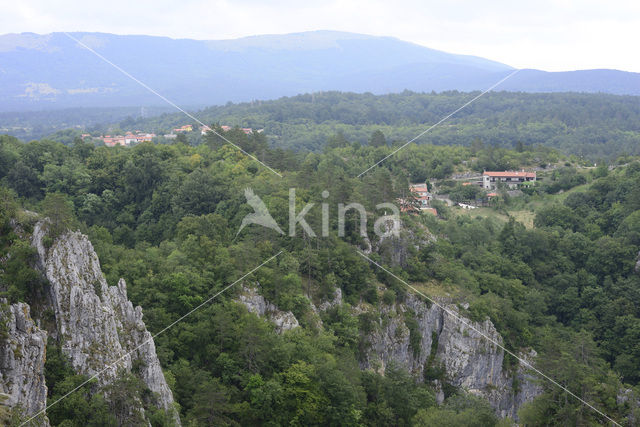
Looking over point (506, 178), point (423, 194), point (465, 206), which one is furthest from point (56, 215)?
point (506, 178)

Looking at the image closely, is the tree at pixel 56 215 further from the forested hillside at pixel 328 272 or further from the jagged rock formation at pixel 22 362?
the jagged rock formation at pixel 22 362

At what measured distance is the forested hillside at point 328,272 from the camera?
22.0 meters

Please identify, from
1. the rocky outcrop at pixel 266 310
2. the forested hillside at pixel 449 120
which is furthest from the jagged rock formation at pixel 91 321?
the forested hillside at pixel 449 120

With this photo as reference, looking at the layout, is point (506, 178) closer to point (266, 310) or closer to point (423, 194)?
point (423, 194)

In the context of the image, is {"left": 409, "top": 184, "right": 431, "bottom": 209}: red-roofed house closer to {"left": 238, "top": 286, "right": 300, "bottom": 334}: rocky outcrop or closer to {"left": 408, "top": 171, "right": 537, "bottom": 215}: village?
{"left": 408, "top": 171, "right": 537, "bottom": 215}: village

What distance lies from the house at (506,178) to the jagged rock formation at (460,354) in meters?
34.9

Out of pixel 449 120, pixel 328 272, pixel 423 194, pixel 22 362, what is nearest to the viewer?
pixel 22 362

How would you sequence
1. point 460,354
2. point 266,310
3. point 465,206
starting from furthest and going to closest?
point 465,206
point 460,354
point 266,310

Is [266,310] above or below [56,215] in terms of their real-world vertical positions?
below

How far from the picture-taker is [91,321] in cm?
1753

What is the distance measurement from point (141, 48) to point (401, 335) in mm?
176533

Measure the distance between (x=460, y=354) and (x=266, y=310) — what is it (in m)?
13.4

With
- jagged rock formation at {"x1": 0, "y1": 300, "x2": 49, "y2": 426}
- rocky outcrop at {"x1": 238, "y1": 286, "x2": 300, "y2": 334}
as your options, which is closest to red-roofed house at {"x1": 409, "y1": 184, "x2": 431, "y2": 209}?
rocky outcrop at {"x1": 238, "y1": 286, "x2": 300, "y2": 334}

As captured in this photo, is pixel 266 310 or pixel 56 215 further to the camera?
pixel 266 310
